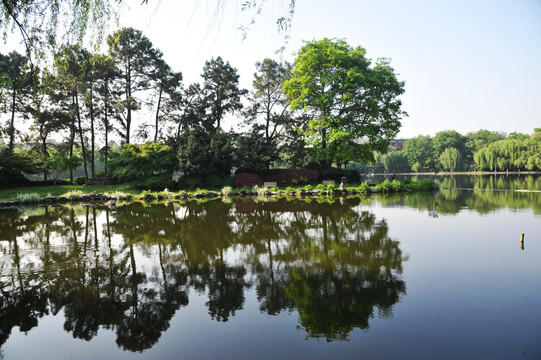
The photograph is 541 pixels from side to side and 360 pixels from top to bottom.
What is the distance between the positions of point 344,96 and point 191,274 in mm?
27145

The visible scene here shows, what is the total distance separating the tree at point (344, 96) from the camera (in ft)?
103

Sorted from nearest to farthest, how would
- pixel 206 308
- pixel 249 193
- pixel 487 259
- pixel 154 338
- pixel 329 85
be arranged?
pixel 154 338 < pixel 206 308 < pixel 487 259 < pixel 249 193 < pixel 329 85

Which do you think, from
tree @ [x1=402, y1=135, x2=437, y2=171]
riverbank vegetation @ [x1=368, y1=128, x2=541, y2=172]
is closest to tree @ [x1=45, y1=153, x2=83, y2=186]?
riverbank vegetation @ [x1=368, y1=128, x2=541, y2=172]

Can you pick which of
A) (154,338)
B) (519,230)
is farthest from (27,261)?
(519,230)

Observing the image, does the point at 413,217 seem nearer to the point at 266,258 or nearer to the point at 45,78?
the point at 266,258

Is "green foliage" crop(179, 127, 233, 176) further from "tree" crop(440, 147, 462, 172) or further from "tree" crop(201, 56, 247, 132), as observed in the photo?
"tree" crop(440, 147, 462, 172)

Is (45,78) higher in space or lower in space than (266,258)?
higher

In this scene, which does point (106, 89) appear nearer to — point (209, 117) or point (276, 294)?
point (209, 117)

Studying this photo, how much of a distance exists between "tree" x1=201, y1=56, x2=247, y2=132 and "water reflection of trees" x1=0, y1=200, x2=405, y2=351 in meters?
24.0

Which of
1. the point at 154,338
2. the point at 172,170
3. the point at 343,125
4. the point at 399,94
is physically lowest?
the point at 154,338

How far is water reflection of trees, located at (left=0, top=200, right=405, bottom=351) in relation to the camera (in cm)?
Answer: 500

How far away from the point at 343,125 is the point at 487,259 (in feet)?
84.3

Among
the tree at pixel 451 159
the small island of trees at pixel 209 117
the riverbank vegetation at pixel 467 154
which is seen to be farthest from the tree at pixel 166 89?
the tree at pixel 451 159

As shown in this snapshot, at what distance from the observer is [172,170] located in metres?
30.8
